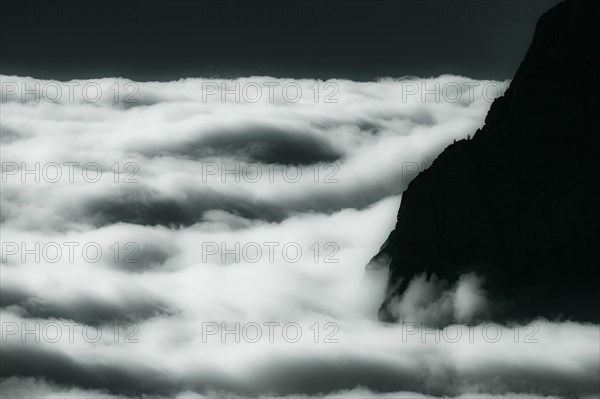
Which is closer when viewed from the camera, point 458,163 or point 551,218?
point 551,218

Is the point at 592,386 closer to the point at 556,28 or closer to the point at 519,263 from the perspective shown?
the point at 519,263

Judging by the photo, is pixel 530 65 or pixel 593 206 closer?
pixel 593 206

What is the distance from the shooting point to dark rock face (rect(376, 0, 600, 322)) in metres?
174

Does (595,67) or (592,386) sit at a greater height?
(595,67)

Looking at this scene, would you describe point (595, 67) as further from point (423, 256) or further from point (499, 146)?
point (423, 256)

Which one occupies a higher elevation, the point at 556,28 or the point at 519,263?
the point at 556,28

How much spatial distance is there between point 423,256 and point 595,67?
49.3 m

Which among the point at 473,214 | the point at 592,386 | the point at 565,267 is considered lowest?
the point at 592,386

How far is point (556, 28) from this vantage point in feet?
592

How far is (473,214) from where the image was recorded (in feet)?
610

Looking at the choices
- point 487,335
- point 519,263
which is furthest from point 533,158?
point 487,335

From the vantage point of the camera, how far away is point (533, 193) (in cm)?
18062

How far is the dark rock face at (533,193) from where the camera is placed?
570 feet

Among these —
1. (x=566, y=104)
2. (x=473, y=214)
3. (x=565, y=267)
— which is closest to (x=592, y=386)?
(x=565, y=267)
